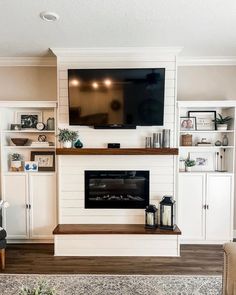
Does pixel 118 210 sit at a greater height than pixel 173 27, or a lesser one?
lesser

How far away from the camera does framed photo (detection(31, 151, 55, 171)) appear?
13.8ft

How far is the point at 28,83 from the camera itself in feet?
13.9

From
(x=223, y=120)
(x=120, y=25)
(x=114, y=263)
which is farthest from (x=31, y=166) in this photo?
(x=223, y=120)

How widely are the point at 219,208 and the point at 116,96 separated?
232 centimetres

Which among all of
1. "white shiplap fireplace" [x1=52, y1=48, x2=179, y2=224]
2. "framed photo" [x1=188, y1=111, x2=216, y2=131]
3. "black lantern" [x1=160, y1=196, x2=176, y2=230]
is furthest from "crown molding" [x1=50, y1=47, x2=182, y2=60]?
"black lantern" [x1=160, y1=196, x2=176, y2=230]

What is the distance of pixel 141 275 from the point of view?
308 centimetres

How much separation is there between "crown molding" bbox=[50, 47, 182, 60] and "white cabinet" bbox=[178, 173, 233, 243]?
1836 millimetres

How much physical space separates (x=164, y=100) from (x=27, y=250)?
302cm

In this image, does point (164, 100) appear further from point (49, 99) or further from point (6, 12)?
point (6, 12)

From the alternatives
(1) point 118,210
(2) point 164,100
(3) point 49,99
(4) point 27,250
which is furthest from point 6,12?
(4) point 27,250

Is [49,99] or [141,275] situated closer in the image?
[141,275]

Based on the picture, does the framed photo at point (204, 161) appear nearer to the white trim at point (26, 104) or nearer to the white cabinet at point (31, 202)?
the white cabinet at point (31, 202)

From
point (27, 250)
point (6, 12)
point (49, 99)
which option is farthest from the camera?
point (49, 99)

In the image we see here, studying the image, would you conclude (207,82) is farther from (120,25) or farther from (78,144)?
(78,144)
